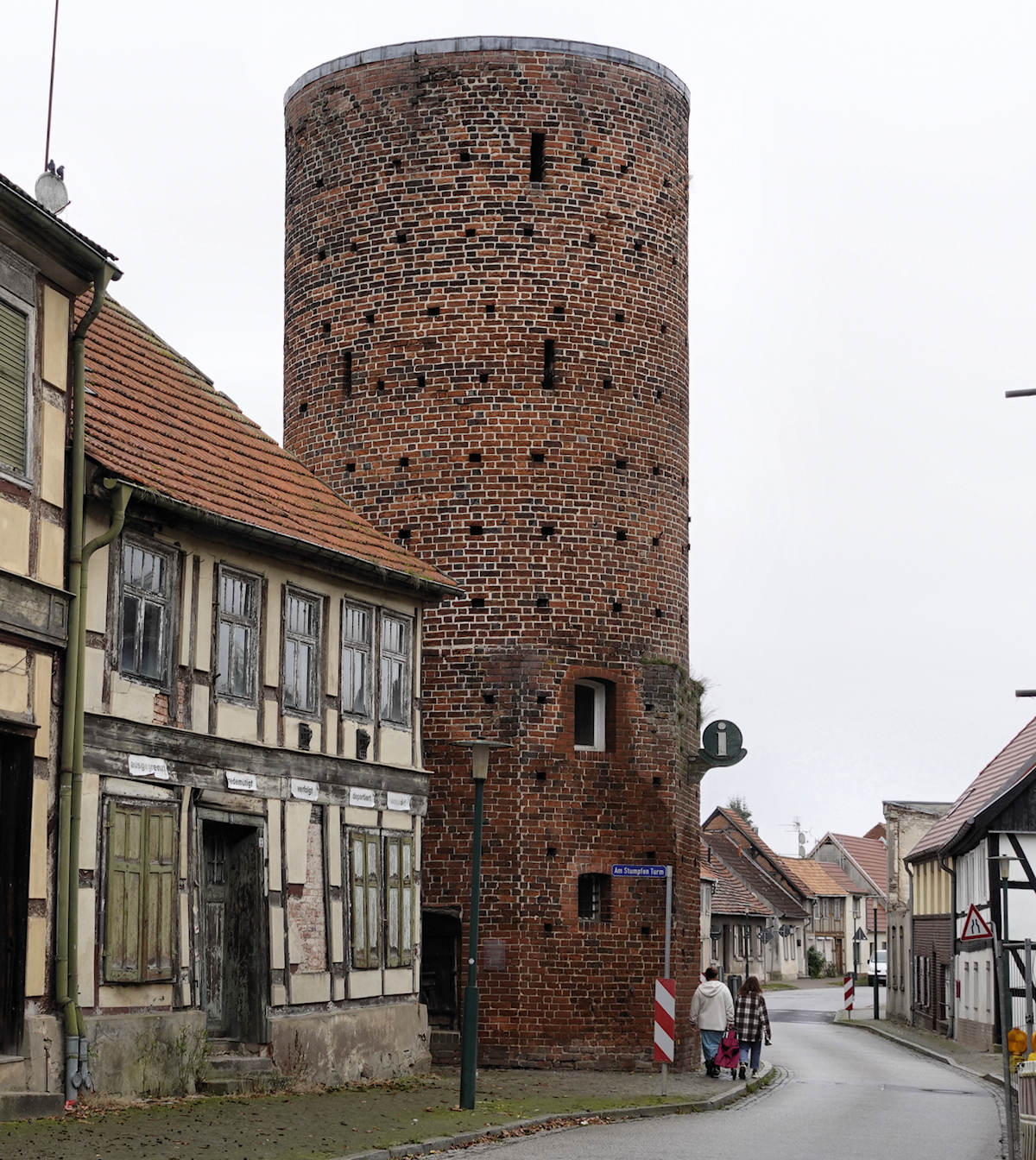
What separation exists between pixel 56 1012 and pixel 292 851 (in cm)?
492

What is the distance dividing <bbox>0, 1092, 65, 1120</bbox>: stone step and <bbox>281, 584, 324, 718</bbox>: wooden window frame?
6.08 meters

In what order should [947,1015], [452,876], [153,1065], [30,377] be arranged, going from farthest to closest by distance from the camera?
[947,1015], [452,876], [153,1065], [30,377]

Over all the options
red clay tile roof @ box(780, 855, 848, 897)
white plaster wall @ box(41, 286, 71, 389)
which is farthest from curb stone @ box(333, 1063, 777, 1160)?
red clay tile roof @ box(780, 855, 848, 897)

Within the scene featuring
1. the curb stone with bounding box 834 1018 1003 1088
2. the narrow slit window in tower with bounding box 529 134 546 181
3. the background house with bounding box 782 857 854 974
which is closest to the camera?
the narrow slit window in tower with bounding box 529 134 546 181

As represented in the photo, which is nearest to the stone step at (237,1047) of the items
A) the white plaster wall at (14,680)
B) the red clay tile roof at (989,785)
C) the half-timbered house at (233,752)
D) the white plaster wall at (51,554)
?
the half-timbered house at (233,752)

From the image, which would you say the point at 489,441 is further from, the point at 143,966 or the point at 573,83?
the point at 143,966

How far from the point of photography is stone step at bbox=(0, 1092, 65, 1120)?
15039 mm

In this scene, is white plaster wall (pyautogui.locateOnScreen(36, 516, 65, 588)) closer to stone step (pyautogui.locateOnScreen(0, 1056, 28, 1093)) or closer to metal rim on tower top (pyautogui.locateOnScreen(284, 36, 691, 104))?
stone step (pyautogui.locateOnScreen(0, 1056, 28, 1093))

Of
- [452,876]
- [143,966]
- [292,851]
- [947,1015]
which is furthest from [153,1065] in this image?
[947,1015]

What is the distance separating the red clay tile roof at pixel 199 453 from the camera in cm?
1905

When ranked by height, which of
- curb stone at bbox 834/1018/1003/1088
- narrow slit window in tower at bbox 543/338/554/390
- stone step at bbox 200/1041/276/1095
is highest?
narrow slit window in tower at bbox 543/338/554/390

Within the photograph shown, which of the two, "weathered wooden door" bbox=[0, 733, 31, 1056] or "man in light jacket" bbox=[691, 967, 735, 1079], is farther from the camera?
"man in light jacket" bbox=[691, 967, 735, 1079]

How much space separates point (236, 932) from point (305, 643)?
3143mm

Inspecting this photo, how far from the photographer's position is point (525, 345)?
27.7m
